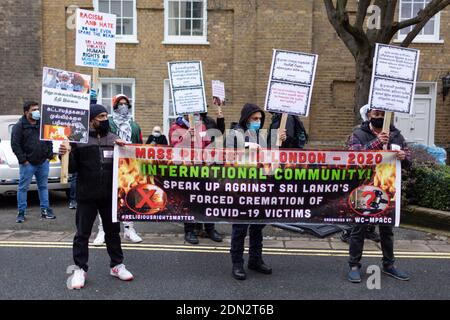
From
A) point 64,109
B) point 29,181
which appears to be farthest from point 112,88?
point 64,109

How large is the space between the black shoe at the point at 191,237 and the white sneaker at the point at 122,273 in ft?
4.91

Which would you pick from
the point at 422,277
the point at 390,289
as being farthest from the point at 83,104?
the point at 422,277

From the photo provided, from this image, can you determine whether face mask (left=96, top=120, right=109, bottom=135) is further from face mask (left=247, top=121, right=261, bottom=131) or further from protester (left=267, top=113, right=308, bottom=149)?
protester (left=267, top=113, right=308, bottom=149)

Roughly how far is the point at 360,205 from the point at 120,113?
327cm

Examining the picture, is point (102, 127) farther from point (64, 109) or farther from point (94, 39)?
point (94, 39)

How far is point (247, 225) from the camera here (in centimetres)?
503

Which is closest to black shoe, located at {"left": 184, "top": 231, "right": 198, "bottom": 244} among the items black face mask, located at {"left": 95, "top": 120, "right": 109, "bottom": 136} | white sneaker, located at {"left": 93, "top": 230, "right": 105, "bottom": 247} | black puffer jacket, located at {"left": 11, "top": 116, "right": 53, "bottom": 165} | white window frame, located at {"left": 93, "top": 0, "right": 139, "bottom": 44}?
white sneaker, located at {"left": 93, "top": 230, "right": 105, "bottom": 247}

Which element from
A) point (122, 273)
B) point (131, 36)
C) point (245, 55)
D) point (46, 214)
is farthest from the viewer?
point (131, 36)

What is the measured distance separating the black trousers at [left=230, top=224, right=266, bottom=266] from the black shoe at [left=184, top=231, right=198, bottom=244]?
4.12ft

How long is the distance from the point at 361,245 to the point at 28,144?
539cm

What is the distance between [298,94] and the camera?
5.08m

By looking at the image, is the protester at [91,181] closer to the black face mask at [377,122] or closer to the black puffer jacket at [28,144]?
the black face mask at [377,122]

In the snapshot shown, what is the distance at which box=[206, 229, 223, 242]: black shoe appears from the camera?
6.44 metres

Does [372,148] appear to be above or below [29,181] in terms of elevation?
above
